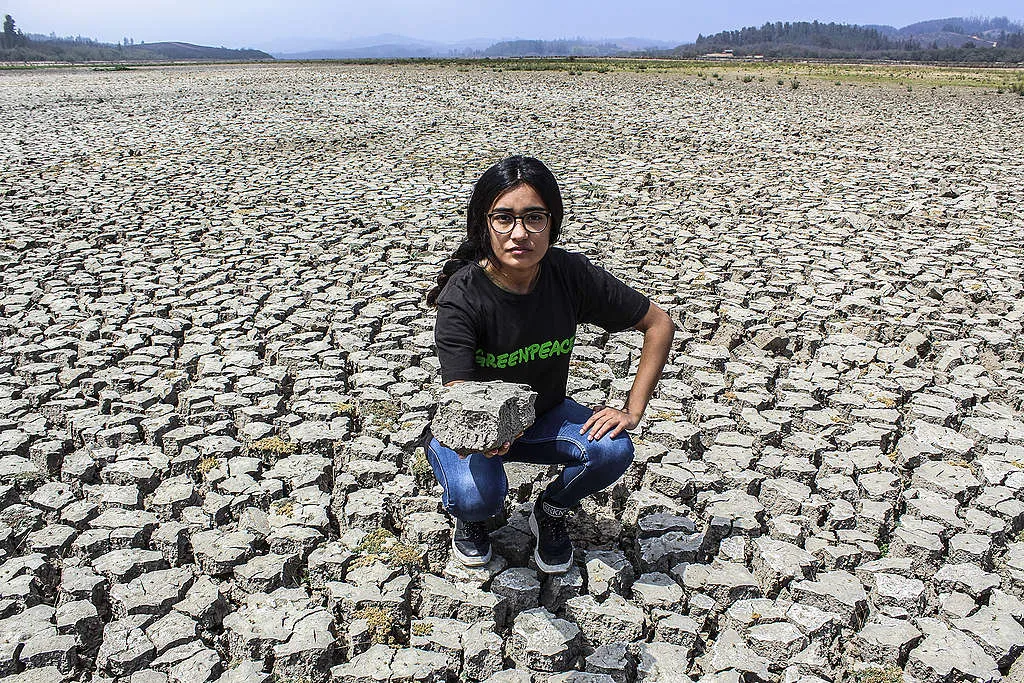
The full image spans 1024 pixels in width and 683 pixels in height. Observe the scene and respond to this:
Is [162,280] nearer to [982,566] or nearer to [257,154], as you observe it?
[982,566]

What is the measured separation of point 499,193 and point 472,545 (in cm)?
113

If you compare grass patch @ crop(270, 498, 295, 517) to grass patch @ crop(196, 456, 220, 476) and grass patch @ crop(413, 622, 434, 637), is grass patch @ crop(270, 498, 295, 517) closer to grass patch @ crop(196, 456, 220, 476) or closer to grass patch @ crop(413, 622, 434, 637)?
grass patch @ crop(196, 456, 220, 476)

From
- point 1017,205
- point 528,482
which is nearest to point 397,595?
point 528,482

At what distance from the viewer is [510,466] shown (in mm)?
3350

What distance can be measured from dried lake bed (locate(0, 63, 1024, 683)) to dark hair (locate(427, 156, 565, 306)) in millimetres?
985

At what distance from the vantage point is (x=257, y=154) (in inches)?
429

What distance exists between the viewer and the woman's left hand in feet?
8.34

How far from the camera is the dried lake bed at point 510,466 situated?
245cm

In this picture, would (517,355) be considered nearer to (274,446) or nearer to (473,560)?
(473,560)

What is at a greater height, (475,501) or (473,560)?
(475,501)

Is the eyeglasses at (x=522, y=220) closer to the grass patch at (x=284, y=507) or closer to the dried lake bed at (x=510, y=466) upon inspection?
the dried lake bed at (x=510, y=466)

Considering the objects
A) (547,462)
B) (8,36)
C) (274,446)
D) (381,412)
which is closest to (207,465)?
(274,446)

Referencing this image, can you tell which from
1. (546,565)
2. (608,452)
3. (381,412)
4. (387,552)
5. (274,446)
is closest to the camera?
(608,452)

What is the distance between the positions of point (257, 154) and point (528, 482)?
8863 mm
